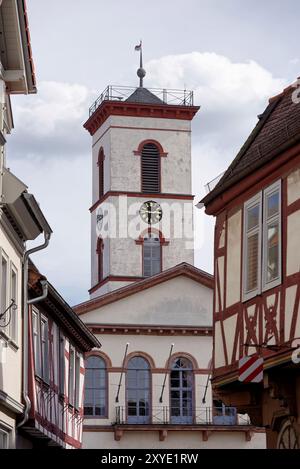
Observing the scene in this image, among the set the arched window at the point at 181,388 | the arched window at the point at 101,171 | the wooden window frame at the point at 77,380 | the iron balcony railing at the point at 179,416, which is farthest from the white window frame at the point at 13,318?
the arched window at the point at 101,171

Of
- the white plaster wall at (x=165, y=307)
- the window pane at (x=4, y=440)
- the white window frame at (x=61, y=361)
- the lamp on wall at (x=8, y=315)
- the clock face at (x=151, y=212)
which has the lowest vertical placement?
the window pane at (x=4, y=440)

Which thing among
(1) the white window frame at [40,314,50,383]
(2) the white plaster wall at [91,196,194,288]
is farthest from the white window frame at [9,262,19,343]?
(2) the white plaster wall at [91,196,194,288]

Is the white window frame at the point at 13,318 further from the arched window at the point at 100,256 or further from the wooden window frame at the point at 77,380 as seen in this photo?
the arched window at the point at 100,256

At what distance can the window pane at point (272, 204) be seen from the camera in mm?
21453

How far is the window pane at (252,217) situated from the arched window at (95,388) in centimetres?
3056

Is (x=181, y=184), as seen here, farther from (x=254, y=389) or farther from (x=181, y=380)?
(x=254, y=389)

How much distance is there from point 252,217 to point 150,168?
43.8 meters

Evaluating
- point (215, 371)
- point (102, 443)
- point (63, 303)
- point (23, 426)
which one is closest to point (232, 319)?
point (215, 371)

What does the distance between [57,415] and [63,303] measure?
9.88 ft

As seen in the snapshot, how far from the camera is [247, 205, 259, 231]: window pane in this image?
22.2 meters

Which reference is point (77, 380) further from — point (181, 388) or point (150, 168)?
point (150, 168)

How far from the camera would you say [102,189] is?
2667 inches

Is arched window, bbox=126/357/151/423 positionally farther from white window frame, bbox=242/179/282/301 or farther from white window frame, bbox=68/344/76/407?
white window frame, bbox=242/179/282/301
